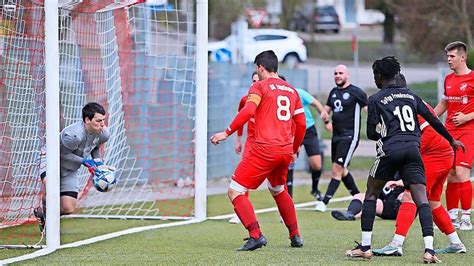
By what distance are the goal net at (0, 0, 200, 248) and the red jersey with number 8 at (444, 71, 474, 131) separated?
381 centimetres

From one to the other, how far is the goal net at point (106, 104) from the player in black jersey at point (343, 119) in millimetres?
2032

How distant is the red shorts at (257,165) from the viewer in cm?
928

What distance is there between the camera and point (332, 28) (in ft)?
174

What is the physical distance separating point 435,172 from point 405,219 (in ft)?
2.27

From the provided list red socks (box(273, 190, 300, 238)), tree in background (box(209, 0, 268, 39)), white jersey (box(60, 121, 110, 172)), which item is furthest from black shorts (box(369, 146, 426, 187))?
tree in background (box(209, 0, 268, 39))

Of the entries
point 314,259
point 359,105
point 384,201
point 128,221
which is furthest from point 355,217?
point 314,259

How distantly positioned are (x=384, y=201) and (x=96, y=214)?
3.93 metres

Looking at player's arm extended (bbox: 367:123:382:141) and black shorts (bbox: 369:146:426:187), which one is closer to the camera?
black shorts (bbox: 369:146:426:187)

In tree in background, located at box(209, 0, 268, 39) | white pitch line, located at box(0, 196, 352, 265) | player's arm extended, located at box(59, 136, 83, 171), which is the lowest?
white pitch line, located at box(0, 196, 352, 265)

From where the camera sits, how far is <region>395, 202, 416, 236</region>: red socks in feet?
29.0

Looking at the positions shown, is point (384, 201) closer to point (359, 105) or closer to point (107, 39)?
point (359, 105)

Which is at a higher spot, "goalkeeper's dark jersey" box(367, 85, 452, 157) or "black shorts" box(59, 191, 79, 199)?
"goalkeeper's dark jersey" box(367, 85, 452, 157)

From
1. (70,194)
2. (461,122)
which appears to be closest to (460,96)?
(461,122)

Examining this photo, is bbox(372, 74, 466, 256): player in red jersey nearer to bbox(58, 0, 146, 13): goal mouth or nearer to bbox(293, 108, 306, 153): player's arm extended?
bbox(293, 108, 306, 153): player's arm extended
